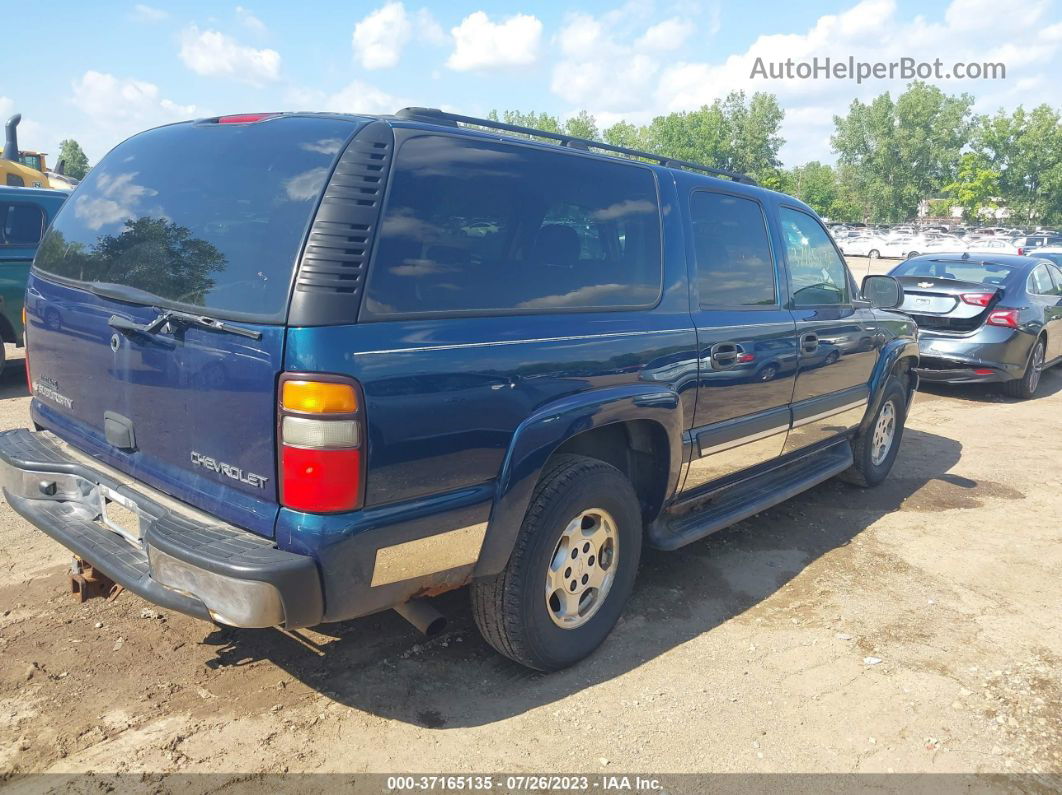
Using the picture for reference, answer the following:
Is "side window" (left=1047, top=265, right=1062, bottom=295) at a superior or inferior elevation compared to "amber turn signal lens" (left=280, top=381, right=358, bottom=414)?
superior

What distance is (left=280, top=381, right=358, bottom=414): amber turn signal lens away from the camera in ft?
7.18

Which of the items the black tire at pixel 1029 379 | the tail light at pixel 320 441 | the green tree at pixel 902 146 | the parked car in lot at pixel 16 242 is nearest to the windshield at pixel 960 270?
the black tire at pixel 1029 379

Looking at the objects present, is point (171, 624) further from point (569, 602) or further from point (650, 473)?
point (650, 473)

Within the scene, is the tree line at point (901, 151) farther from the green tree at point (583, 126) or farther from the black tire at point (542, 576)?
the black tire at point (542, 576)

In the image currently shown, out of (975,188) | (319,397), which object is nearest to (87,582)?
(319,397)

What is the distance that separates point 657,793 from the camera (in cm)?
250

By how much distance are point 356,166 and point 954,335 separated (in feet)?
26.2

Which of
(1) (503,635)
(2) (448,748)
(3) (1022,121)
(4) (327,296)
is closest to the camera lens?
(4) (327,296)

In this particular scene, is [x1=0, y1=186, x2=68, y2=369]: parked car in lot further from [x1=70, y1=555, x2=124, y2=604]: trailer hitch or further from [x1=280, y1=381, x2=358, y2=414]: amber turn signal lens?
[x1=280, y1=381, x2=358, y2=414]: amber turn signal lens

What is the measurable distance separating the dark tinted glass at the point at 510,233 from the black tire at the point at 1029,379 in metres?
7.39

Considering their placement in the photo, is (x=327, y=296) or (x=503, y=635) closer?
(x=327, y=296)

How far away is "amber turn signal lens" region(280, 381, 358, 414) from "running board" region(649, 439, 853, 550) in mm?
1770

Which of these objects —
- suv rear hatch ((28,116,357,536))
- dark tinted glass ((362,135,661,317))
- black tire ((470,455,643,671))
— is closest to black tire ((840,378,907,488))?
dark tinted glass ((362,135,661,317))

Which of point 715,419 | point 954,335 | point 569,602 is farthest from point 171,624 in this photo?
point 954,335
